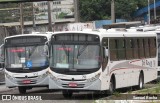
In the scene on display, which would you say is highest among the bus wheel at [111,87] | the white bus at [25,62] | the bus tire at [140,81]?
the white bus at [25,62]

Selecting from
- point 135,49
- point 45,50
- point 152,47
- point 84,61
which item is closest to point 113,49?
point 84,61

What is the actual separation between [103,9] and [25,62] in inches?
2775

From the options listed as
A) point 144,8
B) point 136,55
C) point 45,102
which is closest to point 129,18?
point 144,8

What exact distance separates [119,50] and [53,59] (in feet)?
10.9

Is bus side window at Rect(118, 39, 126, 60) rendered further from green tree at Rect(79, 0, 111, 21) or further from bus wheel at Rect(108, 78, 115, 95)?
green tree at Rect(79, 0, 111, 21)

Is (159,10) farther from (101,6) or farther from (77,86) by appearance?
(77,86)

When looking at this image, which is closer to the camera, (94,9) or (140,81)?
(140,81)

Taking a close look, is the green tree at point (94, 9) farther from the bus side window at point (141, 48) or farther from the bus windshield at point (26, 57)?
the bus windshield at point (26, 57)

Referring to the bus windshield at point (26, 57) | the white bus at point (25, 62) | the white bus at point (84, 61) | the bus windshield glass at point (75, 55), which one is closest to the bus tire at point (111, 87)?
the white bus at point (84, 61)

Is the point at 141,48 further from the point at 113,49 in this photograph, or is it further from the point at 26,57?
the point at 26,57

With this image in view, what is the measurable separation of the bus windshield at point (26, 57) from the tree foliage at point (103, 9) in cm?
6724

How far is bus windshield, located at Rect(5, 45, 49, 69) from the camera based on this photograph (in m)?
23.9

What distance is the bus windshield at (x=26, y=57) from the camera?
23891 mm

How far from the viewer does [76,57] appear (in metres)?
20.4
